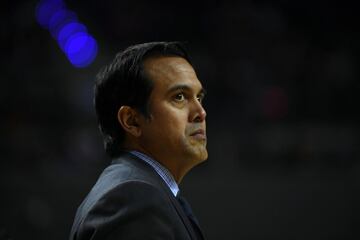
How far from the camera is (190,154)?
1794 millimetres

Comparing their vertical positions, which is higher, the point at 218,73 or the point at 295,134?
the point at 218,73

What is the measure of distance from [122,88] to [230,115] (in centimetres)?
365

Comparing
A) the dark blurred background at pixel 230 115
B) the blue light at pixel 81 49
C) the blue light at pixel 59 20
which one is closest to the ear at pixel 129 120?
the dark blurred background at pixel 230 115

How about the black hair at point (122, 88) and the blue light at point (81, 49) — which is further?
the blue light at point (81, 49)

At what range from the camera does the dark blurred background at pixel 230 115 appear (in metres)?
4.89

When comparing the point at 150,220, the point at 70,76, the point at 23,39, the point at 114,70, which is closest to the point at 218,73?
the point at 70,76

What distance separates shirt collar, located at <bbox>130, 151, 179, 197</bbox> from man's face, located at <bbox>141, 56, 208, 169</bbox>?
1.1 inches

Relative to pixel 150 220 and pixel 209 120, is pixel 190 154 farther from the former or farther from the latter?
pixel 209 120

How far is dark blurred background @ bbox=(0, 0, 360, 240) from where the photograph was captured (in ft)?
16.1

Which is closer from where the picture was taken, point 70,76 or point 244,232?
point 244,232

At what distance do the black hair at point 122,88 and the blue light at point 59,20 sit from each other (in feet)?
15.7

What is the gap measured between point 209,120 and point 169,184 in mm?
3551

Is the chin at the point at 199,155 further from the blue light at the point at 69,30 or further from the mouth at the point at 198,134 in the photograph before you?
the blue light at the point at 69,30

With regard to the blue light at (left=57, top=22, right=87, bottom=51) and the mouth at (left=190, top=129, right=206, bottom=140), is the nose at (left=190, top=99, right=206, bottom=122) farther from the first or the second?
the blue light at (left=57, top=22, right=87, bottom=51)
